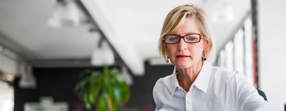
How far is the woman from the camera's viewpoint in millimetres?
682

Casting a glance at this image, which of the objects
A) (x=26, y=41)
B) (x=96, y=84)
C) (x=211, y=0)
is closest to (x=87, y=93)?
(x=96, y=84)

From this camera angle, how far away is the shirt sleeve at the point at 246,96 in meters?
0.66

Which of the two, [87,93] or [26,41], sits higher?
[26,41]

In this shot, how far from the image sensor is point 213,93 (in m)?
0.69

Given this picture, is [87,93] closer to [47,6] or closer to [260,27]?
[47,6]

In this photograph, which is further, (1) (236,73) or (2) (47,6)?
(2) (47,6)

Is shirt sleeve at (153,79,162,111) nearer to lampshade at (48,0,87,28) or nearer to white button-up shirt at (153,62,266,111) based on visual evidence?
white button-up shirt at (153,62,266,111)

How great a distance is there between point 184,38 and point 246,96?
0.34ft
